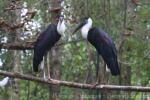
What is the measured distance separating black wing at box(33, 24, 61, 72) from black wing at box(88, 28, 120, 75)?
383mm

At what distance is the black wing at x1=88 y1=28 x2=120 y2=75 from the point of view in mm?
4442

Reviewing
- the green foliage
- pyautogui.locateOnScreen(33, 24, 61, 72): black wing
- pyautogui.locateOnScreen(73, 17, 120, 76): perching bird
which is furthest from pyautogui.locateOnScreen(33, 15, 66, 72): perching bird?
the green foliage

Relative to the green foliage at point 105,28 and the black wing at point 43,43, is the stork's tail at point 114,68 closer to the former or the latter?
the black wing at point 43,43

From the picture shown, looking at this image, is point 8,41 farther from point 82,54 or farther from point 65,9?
point 82,54

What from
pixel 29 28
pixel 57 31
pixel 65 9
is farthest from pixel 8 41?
pixel 65 9

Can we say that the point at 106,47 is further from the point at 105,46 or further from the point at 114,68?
the point at 114,68

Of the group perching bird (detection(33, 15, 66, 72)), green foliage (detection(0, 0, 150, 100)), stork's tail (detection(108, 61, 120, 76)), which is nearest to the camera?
stork's tail (detection(108, 61, 120, 76))

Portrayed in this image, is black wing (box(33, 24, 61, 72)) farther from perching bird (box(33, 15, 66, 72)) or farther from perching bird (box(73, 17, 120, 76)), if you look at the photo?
perching bird (box(73, 17, 120, 76))

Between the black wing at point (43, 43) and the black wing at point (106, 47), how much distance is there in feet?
1.26

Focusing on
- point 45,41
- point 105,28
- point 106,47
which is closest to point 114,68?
point 106,47

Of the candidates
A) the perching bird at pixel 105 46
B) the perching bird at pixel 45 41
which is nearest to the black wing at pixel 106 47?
the perching bird at pixel 105 46

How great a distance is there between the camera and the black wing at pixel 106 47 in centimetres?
444

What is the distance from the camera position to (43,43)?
469 cm

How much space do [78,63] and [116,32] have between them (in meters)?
2.35
